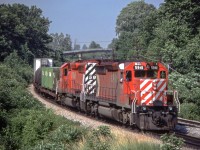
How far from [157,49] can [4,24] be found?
44.2 meters

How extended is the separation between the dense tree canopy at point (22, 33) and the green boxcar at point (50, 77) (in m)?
A: 33.4

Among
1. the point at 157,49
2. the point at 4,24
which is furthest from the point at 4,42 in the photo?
the point at 157,49

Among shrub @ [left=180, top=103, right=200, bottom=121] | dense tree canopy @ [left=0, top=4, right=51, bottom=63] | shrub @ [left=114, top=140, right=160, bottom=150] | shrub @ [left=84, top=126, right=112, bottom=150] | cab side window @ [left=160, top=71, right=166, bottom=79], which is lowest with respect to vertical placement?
shrub @ [left=180, top=103, right=200, bottom=121]

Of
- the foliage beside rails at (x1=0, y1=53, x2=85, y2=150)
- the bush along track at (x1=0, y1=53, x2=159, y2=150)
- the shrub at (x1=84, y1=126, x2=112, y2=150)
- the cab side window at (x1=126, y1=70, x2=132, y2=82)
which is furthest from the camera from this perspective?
the cab side window at (x1=126, y1=70, x2=132, y2=82)

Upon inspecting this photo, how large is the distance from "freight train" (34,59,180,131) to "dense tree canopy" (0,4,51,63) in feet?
169

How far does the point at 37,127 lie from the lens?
17.8 m

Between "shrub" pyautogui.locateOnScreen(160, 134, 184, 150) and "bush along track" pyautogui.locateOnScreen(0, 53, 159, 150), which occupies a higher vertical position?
"shrub" pyautogui.locateOnScreen(160, 134, 184, 150)

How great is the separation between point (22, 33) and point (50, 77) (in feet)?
148

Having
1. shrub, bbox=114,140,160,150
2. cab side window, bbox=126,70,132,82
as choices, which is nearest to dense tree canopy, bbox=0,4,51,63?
cab side window, bbox=126,70,132,82

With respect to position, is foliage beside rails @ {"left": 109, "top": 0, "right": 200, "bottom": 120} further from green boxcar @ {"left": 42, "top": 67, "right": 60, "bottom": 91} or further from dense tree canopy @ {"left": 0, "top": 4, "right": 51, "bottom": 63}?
dense tree canopy @ {"left": 0, "top": 4, "right": 51, "bottom": 63}

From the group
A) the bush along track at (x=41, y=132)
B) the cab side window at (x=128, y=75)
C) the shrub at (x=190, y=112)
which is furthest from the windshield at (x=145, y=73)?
the shrub at (x=190, y=112)

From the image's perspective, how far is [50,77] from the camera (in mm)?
38500

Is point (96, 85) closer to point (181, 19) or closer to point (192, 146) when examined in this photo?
point (192, 146)

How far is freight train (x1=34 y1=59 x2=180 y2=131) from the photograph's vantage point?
18.6 m
